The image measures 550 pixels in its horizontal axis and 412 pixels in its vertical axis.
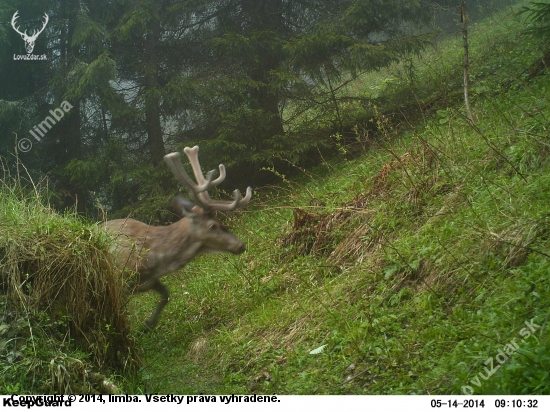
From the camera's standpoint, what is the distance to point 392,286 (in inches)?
273

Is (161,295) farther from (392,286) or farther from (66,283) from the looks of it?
(392,286)

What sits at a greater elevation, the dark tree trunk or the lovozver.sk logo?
the lovozver.sk logo

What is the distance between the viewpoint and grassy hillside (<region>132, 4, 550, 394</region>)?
17.4 ft

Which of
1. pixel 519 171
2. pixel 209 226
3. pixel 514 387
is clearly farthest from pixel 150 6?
pixel 514 387

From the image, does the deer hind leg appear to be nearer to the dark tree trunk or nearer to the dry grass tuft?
the dry grass tuft

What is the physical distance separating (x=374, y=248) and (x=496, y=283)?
2372 mm

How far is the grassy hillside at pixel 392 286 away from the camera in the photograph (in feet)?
17.4

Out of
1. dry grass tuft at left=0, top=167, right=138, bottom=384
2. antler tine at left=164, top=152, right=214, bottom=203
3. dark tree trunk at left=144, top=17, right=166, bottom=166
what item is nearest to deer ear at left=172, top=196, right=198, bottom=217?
antler tine at left=164, top=152, right=214, bottom=203

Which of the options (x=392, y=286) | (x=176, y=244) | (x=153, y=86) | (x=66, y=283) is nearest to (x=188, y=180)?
(x=176, y=244)

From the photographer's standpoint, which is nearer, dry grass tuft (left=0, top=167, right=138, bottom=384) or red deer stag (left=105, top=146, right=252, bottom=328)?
dry grass tuft (left=0, top=167, right=138, bottom=384)

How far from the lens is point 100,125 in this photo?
15.0 meters

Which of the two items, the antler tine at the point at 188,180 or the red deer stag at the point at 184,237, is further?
the antler tine at the point at 188,180

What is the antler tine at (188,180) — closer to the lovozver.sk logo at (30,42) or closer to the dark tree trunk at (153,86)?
the dark tree trunk at (153,86)

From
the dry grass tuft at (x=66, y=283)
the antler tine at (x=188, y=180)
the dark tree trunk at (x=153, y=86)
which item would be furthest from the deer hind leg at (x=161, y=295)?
the dark tree trunk at (x=153, y=86)
